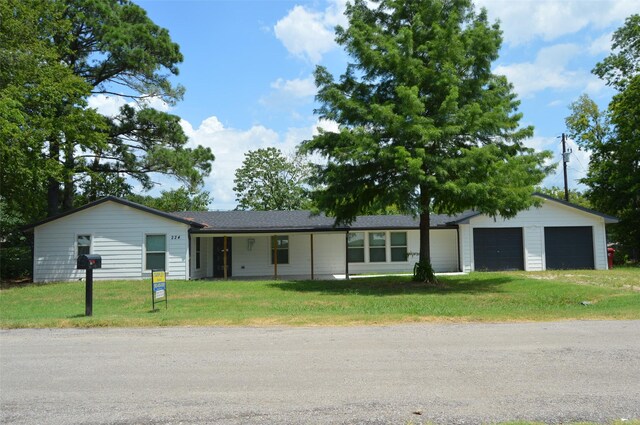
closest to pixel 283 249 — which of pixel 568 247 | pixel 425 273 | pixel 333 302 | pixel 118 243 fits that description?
pixel 118 243

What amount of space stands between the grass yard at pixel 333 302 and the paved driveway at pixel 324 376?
1.50m

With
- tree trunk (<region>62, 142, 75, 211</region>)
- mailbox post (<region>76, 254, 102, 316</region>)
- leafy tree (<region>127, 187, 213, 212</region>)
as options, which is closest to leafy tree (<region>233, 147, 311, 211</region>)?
leafy tree (<region>127, 187, 213, 212</region>)

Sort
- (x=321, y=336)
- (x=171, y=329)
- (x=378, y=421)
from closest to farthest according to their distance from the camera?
1. (x=378, y=421)
2. (x=321, y=336)
3. (x=171, y=329)

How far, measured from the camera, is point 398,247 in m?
25.9

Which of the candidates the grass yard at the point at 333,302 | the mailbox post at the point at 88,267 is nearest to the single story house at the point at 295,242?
the grass yard at the point at 333,302

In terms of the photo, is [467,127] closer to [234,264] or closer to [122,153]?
[234,264]

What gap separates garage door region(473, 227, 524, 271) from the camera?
81.0ft

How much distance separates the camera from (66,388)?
5.92 meters

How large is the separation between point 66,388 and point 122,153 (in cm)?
2454

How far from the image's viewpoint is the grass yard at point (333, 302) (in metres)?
11.0

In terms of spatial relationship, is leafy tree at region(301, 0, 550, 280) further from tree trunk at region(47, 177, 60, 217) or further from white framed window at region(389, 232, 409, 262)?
tree trunk at region(47, 177, 60, 217)

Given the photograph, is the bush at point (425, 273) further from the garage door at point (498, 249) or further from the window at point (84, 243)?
the window at point (84, 243)

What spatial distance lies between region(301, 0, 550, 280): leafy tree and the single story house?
17.8ft

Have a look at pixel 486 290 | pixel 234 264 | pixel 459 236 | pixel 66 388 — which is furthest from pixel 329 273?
pixel 66 388
